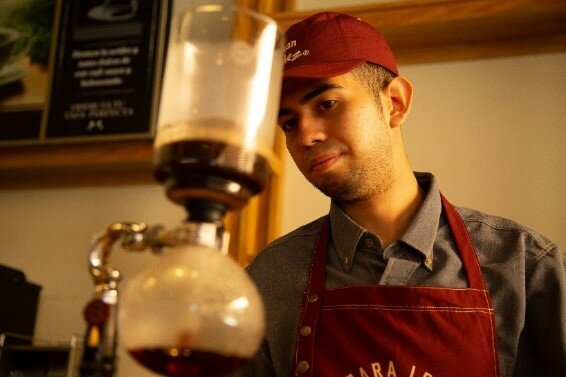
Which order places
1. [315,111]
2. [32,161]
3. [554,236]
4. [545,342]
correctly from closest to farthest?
[545,342]
[315,111]
[554,236]
[32,161]

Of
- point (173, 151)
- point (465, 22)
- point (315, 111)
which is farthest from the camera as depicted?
point (465, 22)

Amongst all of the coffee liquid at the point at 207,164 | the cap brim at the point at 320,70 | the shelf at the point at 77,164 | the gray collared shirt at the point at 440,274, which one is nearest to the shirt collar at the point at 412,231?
the gray collared shirt at the point at 440,274

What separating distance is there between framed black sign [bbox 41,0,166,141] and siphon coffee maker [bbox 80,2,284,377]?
5.09ft

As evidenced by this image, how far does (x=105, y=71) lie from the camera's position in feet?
7.22

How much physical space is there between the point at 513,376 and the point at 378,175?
1.32ft

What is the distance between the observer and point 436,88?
190 centimetres

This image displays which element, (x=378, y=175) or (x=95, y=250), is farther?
(x=378, y=175)

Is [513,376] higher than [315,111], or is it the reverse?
[315,111]

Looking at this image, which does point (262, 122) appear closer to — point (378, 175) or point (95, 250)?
point (95, 250)

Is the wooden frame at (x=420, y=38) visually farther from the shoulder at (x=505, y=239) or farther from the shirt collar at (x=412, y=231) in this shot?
the shoulder at (x=505, y=239)

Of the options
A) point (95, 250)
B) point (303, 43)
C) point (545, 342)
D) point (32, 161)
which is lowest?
point (32, 161)

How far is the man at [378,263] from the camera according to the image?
1.09m

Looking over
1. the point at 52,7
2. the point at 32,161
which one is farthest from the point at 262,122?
the point at 52,7

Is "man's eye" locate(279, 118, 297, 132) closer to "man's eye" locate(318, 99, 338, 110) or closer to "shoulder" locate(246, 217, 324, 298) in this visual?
"man's eye" locate(318, 99, 338, 110)
